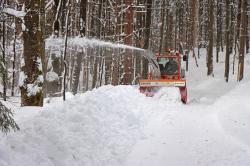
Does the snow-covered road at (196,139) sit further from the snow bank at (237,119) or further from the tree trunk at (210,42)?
the tree trunk at (210,42)

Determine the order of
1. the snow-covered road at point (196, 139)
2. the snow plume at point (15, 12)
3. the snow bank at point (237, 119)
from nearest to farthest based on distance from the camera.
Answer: the snow plume at point (15, 12), the snow-covered road at point (196, 139), the snow bank at point (237, 119)

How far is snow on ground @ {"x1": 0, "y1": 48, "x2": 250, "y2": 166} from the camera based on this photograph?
22.0ft

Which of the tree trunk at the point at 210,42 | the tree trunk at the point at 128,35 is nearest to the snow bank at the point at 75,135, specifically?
the tree trunk at the point at 128,35

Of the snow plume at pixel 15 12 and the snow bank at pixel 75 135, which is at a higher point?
the snow plume at pixel 15 12

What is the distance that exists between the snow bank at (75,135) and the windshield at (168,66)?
870 cm

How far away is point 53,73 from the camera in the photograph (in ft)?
52.6

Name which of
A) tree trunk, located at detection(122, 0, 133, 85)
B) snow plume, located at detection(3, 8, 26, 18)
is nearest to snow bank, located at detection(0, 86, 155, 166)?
snow plume, located at detection(3, 8, 26, 18)

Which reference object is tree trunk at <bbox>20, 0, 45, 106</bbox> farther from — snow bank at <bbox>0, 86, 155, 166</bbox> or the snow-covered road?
the snow-covered road

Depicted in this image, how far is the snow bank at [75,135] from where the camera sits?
6203 millimetres

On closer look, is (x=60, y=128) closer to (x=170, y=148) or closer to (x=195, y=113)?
(x=170, y=148)

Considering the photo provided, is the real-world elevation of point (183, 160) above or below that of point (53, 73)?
below

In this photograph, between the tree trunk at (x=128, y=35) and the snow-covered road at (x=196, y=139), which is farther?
the tree trunk at (x=128, y=35)

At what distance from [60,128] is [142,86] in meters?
10.9

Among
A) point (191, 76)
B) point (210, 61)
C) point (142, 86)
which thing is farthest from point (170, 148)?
point (191, 76)
